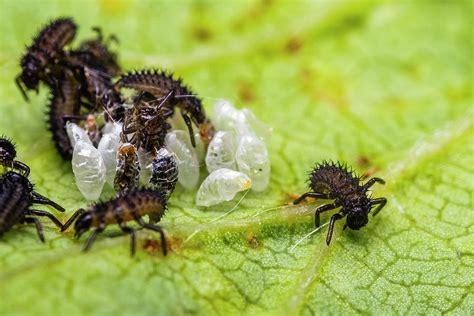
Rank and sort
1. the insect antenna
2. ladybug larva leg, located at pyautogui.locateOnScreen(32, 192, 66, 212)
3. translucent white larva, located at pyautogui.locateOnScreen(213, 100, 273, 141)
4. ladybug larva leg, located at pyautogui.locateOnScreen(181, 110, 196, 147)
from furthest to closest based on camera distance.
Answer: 1. translucent white larva, located at pyautogui.locateOnScreen(213, 100, 273, 141)
2. ladybug larva leg, located at pyautogui.locateOnScreen(181, 110, 196, 147)
3. the insect antenna
4. ladybug larva leg, located at pyautogui.locateOnScreen(32, 192, 66, 212)

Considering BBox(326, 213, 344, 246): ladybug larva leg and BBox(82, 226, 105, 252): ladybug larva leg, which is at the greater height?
BBox(326, 213, 344, 246): ladybug larva leg

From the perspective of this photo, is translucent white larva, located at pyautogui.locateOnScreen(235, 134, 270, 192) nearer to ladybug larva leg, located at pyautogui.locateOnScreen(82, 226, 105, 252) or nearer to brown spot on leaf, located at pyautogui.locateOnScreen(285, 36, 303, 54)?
ladybug larva leg, located at pyautogui.locateOnScreen(82, 226, 105, 252)

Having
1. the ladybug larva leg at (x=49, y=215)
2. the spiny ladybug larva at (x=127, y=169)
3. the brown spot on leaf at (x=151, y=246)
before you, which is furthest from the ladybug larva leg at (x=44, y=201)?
the brown spot on leaf at (x=151, y=246)

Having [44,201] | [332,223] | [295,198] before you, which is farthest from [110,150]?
[332,223]

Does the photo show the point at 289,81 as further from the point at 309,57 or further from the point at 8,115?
the point at 8,115

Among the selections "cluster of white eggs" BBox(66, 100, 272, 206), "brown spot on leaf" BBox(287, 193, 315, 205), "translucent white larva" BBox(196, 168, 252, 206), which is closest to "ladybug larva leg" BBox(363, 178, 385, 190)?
"brown spot on leaf" BBox(287, 193, 315, 205)
